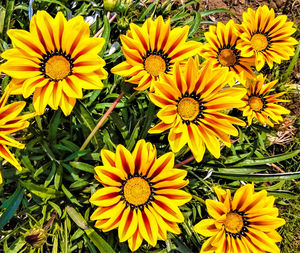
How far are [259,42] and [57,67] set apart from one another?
4.46 ft

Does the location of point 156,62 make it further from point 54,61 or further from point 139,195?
point 139,195

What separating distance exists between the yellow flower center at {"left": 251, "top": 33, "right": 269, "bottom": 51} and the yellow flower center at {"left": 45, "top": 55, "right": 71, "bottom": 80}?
1.22 m

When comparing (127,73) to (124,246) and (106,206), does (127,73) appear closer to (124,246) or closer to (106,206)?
(106,206)

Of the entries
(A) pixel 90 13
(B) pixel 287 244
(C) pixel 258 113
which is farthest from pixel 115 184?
(B) pixel 287 244

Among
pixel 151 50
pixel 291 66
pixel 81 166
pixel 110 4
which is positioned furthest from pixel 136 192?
pixel 291 66

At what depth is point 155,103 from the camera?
1366 mm

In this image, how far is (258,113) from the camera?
81.8 inches

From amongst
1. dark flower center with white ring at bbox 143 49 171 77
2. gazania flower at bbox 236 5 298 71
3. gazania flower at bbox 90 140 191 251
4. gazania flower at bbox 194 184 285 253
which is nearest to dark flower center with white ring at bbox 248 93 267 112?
gazania flower at bbox 236 5 298 71

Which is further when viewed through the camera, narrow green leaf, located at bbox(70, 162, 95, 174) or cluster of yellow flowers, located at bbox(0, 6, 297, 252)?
narrow green leaf, located at bbox(70, 162, 95, 174)

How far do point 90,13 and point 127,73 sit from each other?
118 centimetres

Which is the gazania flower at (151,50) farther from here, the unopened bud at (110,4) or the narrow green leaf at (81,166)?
the narrow green leaf at (81,166)

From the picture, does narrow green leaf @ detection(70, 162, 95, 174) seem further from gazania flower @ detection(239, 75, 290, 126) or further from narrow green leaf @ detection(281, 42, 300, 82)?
narrow green leaf @ detection(281, 42, 300, 82)

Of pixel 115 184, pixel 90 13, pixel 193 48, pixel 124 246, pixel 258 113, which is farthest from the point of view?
pixel 90 13

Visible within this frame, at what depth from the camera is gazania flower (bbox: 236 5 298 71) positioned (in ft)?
6.55
